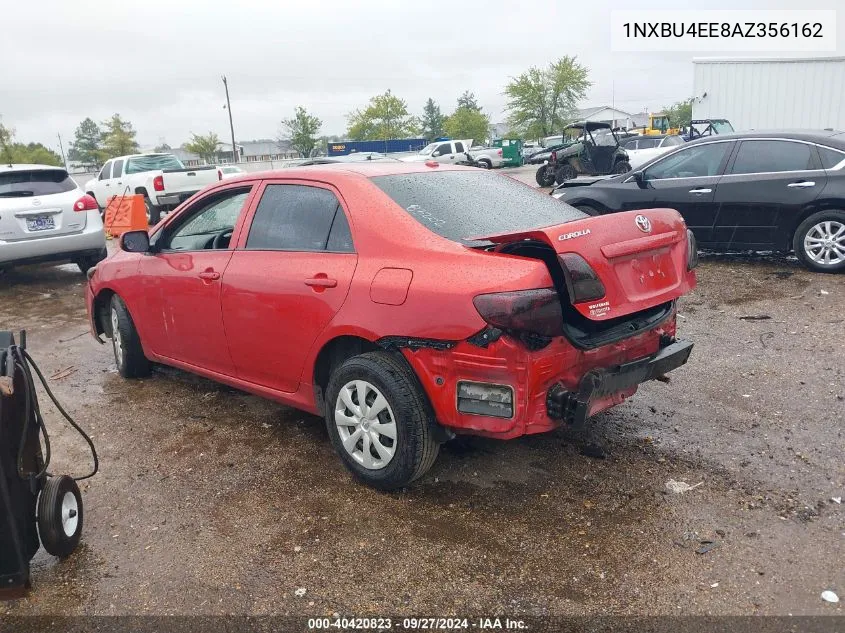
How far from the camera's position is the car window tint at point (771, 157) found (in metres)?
7.57

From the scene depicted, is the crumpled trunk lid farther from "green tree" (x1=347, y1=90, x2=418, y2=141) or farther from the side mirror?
"green tree" (x1=347, y1=90, x2=418, y2=141)

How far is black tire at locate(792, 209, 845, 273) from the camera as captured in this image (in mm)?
7295

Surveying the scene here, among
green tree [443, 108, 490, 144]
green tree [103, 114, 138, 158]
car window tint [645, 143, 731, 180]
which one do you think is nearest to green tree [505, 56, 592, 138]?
green tree [443, 108, 490, 144]

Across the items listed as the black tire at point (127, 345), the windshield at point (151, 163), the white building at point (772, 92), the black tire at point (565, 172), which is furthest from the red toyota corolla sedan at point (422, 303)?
the white building at point (772, 92)

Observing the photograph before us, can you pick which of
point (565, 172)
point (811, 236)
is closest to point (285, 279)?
point (811, 236)

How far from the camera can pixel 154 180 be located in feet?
51.2

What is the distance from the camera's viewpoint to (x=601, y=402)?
3.28 metres

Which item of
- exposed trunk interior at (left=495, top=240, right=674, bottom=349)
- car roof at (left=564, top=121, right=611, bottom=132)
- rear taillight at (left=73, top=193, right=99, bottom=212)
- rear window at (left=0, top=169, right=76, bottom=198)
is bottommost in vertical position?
exposed trunk interior at (left=495, top=240, right=674, bottom=349)

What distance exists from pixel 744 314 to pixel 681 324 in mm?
661

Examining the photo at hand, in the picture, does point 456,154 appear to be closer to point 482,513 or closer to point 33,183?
point 33,183

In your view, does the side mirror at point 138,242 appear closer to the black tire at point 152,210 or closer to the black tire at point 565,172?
the black tire at point 152,210

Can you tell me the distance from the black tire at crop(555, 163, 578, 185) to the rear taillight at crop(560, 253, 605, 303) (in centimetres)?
1805

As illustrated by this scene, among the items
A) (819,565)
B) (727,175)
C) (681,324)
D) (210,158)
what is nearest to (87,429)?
(819,565)

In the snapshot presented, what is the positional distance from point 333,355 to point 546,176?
→ 729 inches
